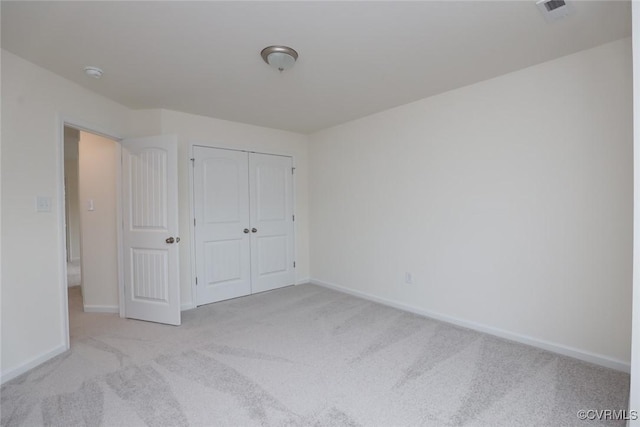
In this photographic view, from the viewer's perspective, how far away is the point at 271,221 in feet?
14.5

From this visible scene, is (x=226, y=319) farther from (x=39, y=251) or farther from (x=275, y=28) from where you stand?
(x=275, y=28)

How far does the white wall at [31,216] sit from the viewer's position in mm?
2166

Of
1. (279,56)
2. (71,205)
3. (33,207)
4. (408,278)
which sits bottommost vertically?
(408,278)

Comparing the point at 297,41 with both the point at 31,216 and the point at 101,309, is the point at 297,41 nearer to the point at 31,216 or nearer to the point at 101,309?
the point at 31,216

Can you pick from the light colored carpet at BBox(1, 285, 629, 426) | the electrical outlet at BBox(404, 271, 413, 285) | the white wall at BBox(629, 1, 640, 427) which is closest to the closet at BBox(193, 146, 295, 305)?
the light colored carpet at BBox(1, 285, 629, 426)

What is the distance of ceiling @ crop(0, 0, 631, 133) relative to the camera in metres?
1.77

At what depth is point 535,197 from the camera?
2.51 metres

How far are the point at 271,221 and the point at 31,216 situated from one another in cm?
259

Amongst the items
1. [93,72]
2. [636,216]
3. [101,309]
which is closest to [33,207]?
[93,72]

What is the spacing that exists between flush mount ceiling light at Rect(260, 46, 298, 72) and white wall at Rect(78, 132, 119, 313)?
2.34 m

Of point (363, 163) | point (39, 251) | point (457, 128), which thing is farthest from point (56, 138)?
point (457, 128)

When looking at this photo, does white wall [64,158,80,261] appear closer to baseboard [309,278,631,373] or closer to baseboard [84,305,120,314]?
baseboard [84,305,120,314]

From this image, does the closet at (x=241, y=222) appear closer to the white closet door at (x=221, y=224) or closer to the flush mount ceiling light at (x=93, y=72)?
the white closet door at (x=221, y=224)

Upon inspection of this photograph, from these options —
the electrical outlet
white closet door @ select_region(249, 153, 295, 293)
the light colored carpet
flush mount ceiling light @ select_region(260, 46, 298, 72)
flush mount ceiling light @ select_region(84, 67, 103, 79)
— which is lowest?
the light colored carpet
